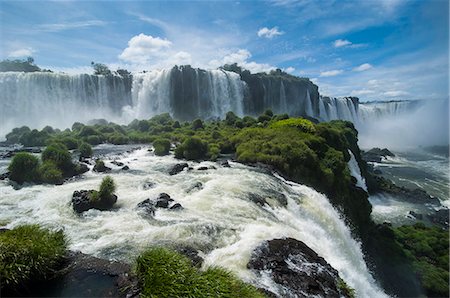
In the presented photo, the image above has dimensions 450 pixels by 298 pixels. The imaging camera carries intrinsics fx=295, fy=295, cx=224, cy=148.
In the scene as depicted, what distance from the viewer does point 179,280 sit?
5.59 metres

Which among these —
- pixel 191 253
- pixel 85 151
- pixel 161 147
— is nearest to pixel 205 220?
pixel 191 253

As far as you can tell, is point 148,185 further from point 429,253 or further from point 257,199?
point 429,253

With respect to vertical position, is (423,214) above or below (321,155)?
below

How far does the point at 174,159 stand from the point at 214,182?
29.0 ft

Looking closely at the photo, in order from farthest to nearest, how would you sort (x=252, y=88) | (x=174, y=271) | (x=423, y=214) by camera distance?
(x=252, y=88), (x=423, y=214), (x=174, y=271)

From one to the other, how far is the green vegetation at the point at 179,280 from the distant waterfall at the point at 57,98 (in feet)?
173

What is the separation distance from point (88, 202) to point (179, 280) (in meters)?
7.75

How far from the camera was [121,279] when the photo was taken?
21.4 feet

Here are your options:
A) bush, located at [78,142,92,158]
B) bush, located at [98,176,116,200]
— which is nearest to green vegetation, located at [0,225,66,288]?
bush, located at [98,176,116,200]

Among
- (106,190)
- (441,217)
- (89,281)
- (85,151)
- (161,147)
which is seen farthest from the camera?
(441,217)

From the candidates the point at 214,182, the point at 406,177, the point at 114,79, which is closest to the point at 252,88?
the point at 114,79

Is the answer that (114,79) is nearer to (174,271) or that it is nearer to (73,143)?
(73,143)

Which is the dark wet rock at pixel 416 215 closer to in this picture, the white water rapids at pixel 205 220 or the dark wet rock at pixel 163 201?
the white water rapids at pixel 205 220

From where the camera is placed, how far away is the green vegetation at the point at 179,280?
544 cm
